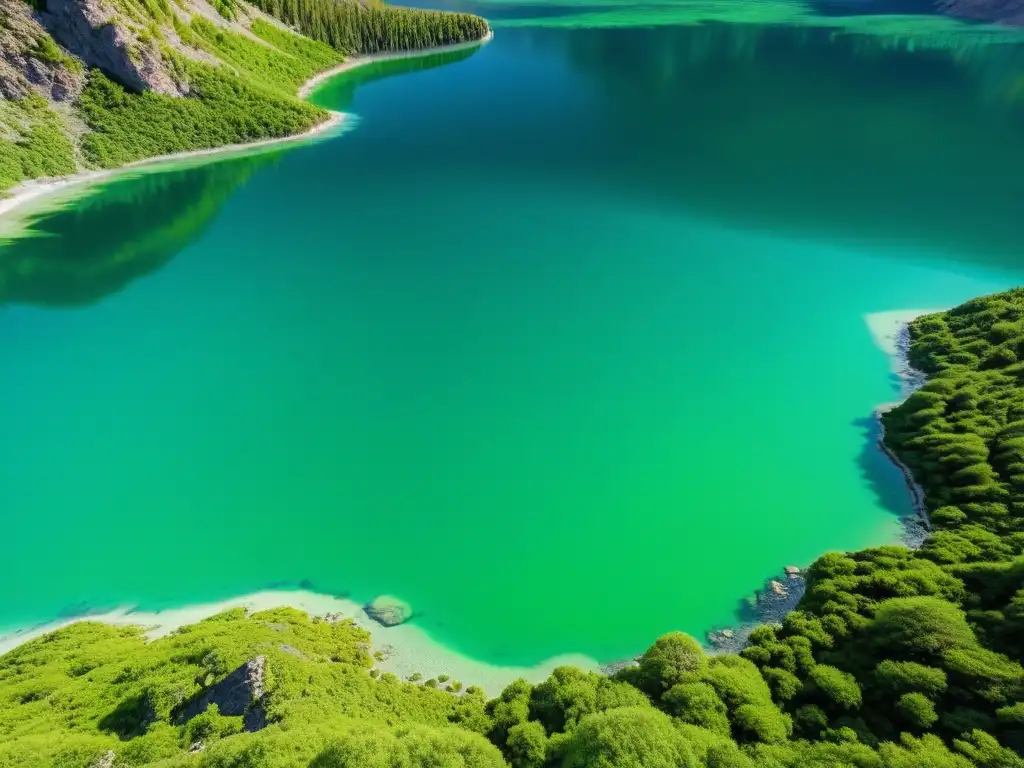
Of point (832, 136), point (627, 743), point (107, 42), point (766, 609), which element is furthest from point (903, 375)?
point (107, 42)

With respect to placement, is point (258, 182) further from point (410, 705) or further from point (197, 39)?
point (410, 705)

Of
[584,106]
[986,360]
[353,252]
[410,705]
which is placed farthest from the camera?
[584,106]

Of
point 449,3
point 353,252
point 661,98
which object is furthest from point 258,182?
point 449,3

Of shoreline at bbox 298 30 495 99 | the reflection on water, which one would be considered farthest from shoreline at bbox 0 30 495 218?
the reflection on water

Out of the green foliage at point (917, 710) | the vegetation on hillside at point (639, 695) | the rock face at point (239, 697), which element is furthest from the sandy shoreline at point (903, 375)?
the rock face at point (239, 697)

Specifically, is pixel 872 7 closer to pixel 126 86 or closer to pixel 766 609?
pixel 126 86

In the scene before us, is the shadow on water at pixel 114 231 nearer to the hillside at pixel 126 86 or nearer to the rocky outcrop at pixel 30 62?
the hillside at pixel 126 86

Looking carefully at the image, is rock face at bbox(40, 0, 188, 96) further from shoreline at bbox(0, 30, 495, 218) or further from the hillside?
shoreline at bbox(0, 30, 495, 218)
